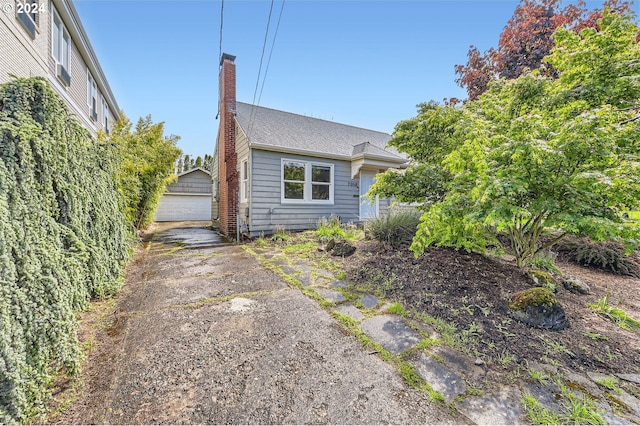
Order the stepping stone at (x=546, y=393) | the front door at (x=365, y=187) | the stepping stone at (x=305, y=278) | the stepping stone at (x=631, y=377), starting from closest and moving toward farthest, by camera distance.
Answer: the stepping stone at (x=546, y=393) < the stepping stone at (x=631, y=377) < the stepping stone at (x=305, y=278) < the front door at (x=365, y=187)

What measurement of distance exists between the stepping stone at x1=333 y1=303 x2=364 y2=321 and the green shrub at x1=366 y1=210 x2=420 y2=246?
2.24 meters

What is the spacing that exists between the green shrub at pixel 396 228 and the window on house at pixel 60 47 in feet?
28.7

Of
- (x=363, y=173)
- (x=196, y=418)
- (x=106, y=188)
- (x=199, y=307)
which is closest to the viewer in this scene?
(x=196, y=418)

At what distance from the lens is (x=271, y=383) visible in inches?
73.0

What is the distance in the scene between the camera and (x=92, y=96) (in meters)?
9.27

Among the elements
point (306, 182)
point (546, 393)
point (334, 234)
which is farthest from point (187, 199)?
point (546, 393)

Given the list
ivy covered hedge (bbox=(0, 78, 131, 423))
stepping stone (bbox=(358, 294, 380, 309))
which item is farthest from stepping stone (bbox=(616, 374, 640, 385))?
ivy covered hedge (bbox=(0, 78, 131, 423))

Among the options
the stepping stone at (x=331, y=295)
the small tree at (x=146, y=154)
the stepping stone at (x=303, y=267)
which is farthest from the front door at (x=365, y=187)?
the small tree at (x=146, y=154)

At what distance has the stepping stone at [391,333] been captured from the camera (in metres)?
2.35

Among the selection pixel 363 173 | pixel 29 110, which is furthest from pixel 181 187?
pixel 29 110

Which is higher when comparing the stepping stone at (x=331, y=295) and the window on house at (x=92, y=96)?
the window on house at (x=92, y=96)

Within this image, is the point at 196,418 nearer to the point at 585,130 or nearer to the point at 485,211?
the point at 485,211

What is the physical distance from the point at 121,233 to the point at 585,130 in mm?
6662

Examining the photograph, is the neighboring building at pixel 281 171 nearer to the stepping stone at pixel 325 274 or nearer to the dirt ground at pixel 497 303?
the stepping stone at pixel 325 274
